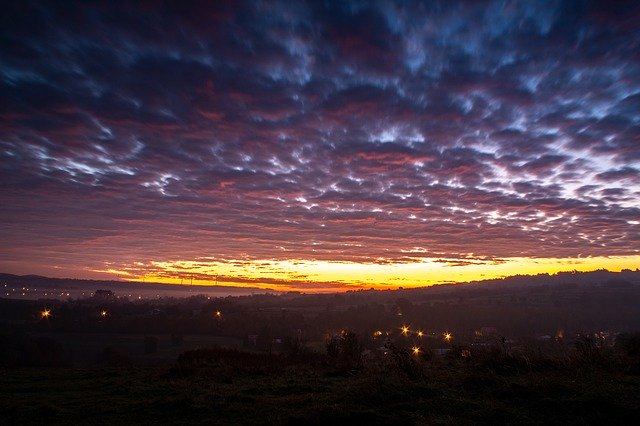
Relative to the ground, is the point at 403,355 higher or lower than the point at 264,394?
higher

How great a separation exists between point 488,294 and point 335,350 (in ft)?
538

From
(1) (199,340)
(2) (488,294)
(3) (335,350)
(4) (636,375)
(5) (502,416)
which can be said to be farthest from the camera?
(2) (488,294)

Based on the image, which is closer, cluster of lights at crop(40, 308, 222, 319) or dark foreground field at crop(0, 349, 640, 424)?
dark foreground field at crop(0, 349, 640, 424)

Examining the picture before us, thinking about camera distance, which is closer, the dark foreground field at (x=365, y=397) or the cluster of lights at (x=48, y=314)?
the dark foreground field at (x=365, y=397)

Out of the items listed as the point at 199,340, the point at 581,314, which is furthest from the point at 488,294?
the point at 199,340

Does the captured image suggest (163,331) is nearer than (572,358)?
No

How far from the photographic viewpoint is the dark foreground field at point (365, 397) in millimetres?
8742

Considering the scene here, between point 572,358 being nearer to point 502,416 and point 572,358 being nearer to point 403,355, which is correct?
point 403,355

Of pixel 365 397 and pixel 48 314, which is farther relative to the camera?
A: pixel 48 314

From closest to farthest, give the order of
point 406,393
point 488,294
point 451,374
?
point 406,393 → point 451,374 → point 488,294

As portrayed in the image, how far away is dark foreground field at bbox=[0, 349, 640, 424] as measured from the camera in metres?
8.74

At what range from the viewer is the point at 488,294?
169m

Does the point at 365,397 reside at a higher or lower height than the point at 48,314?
higher

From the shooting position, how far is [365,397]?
33.2 feet
